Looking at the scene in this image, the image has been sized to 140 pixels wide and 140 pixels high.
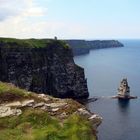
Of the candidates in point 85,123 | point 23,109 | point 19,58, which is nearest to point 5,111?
point 23,109

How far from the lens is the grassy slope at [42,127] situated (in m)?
27.0

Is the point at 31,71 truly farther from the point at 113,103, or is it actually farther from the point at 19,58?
the point at 113,103

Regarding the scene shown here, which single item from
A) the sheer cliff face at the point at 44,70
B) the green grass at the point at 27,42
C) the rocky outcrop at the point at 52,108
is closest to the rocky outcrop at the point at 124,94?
the sheer cliff face at the point at 44,70

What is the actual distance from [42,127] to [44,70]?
133 meters

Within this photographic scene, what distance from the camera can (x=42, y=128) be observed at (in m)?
27.9

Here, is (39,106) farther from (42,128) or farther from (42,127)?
(42,128)

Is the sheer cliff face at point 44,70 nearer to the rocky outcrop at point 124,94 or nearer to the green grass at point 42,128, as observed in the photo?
the rocky outcrop at point 124,94

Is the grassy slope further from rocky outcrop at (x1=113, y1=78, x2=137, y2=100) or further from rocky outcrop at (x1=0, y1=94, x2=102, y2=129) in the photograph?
rocky outcrop at (x1=113, y1=78, x2=137, y2=100)

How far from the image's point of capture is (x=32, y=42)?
16462 centimetres

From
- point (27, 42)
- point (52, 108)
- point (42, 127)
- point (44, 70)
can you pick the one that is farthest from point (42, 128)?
point (44, 70)

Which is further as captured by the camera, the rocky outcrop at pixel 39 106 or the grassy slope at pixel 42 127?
the rocky outcrop at pixel 39 106

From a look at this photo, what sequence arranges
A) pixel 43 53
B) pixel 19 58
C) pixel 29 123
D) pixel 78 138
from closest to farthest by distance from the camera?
pixel 78 138
pixel 29 123
pixel 19 58
pixel 43 53

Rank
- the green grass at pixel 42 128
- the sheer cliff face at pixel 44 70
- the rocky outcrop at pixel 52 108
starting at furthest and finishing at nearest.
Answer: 1. the sheer cliff face at pixel 44 70
2. the rocky outcrop at pixel 52 108
3. the green grass at pixel 42 128

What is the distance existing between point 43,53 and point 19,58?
18.8 m
